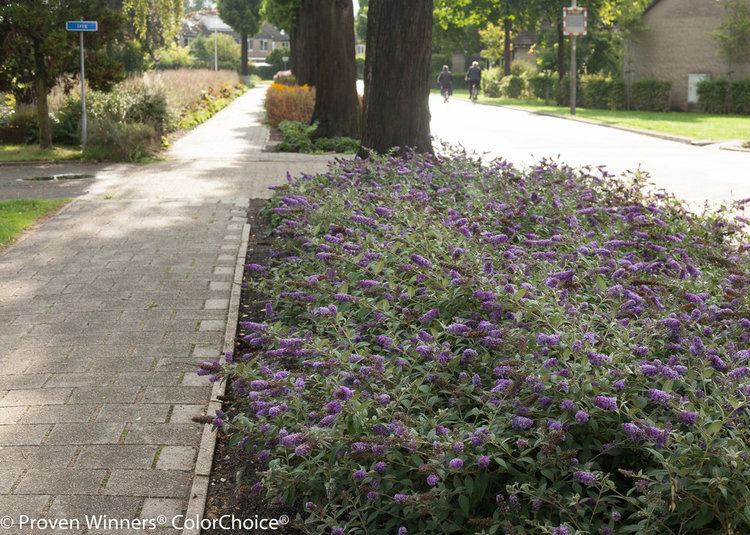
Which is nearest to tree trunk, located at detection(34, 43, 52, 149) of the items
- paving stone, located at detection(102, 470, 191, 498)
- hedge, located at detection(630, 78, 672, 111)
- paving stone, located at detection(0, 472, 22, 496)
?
paving stone, located at detection(0, 472, 22, 496)

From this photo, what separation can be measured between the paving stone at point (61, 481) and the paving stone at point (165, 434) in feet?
1.27

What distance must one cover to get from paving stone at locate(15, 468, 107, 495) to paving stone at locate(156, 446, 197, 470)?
271 mm

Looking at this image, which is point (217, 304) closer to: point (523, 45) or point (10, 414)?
point (10, 414)

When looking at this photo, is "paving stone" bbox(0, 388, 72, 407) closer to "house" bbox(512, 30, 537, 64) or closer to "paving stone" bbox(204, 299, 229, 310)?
"paving stone" bbox(204, 299, 229, 310)

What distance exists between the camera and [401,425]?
3.45 metres

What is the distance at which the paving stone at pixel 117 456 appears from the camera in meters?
4.34

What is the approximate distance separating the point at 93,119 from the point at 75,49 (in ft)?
5.02

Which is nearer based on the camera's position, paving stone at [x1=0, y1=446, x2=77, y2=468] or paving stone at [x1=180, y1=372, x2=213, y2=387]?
paving stone at [x1=0, y1=446, x2=77, y2=468]

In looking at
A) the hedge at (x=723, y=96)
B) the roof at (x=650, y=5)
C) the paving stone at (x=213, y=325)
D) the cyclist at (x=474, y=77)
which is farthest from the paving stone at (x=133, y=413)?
the cyclist at (x=474, y=77)

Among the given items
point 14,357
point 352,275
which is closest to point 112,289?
point 14,357

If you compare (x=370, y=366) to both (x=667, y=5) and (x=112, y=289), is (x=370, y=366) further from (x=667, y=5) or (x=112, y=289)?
(x=667, y=5)

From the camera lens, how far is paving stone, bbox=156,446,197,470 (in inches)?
172

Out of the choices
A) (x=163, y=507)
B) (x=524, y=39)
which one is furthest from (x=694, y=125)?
(x=524, y=39)

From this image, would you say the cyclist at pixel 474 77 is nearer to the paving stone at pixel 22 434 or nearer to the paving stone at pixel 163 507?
the paving stone at pixel 22 434
